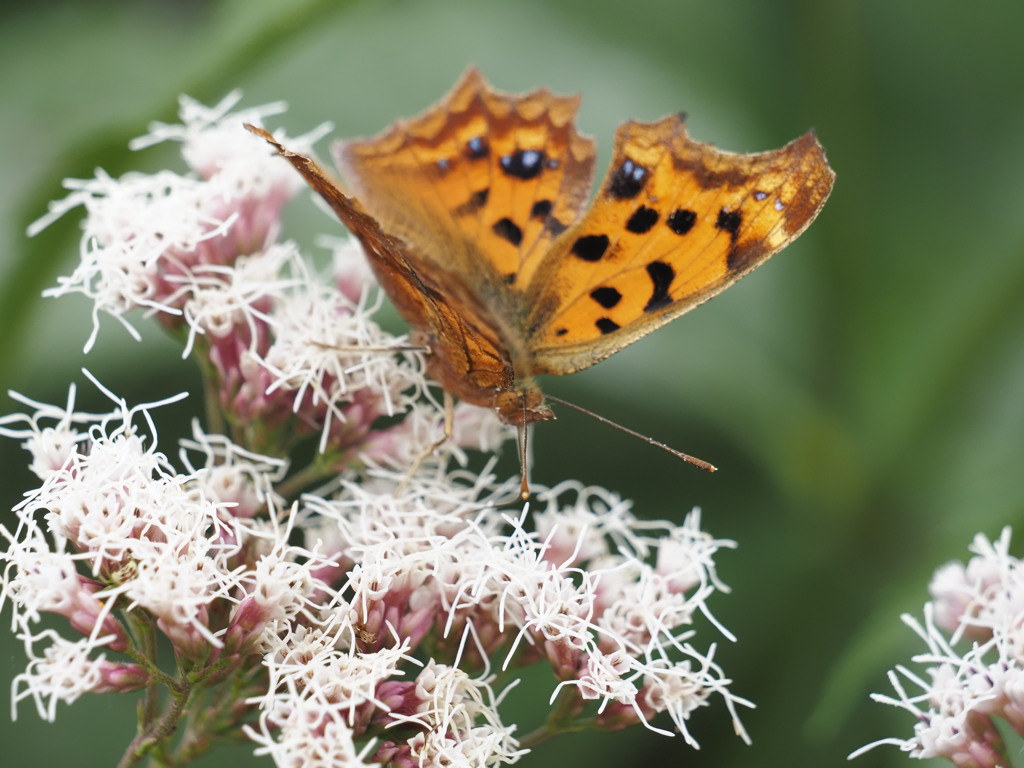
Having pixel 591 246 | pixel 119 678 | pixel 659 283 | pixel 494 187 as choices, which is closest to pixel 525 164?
pixel 494 187

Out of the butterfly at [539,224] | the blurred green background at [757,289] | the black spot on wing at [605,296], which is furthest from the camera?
the blurred green background at [757,289]

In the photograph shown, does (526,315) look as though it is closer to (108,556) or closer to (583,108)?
(108,556)

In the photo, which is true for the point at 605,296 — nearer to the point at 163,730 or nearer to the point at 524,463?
the point at 524,463

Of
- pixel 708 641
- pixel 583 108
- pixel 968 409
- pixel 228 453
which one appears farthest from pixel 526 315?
pixel 583 108

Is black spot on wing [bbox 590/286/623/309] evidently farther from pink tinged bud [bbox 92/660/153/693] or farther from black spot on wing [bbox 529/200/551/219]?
pink tinged bud [bbox 92/660/153/693]

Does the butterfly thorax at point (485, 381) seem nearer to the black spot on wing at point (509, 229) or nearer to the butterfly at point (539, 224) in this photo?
the butterfly at point (539, 224)

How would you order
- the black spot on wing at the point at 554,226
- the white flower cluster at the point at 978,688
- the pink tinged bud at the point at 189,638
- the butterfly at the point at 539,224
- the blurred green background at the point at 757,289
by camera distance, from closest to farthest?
1. the pink tinged bud at the point at 189,638
2. the white flower cluster at the point at 978,688
3. the butterfly at the point at 539,224
4. the black spot on wing at the point at 554,226
5. the blurred green background at the point at 757,289

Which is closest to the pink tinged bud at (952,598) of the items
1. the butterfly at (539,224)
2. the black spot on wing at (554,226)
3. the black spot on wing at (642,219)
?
the butterfly at (539,224)
